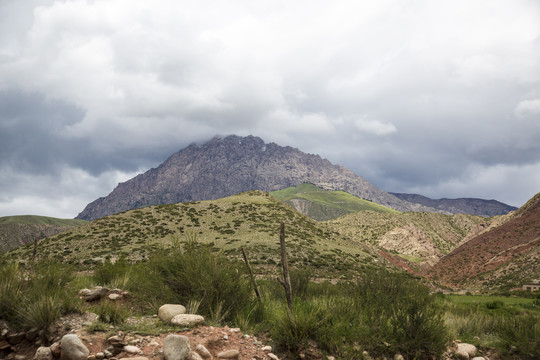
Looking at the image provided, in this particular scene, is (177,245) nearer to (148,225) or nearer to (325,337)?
(325,337)

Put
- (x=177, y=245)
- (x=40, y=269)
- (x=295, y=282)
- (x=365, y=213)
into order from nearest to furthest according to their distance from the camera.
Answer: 1. (x=40, y=269)
2. (x=177, y=245)
3. (x=295, y=282)
4. (x=365, y=213)

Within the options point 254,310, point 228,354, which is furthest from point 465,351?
point 228,354

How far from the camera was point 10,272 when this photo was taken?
9.37 meters

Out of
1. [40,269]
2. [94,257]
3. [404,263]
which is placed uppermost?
[40,269]

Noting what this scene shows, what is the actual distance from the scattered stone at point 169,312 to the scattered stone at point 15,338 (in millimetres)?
3706

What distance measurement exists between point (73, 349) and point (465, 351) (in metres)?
13.6

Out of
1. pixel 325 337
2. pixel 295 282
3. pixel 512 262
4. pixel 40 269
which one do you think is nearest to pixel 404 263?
pixel 512 262

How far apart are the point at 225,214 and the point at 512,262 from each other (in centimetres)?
5508

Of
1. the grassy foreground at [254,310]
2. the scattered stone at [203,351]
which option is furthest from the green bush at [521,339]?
the scattered stone at [203,351]

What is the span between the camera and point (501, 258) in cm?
5447

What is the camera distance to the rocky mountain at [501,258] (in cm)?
4538

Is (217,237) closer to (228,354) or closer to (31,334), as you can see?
(31,334)

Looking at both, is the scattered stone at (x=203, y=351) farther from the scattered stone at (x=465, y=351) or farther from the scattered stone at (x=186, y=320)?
the scattered stone at (x=465, y=351)

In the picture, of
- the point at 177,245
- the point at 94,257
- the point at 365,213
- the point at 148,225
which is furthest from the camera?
the point at 365,213
